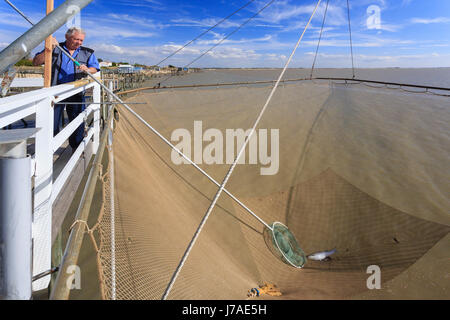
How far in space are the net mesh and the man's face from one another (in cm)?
103

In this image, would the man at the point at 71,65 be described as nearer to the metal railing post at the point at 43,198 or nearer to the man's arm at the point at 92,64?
the man's arm at the point at 92,64

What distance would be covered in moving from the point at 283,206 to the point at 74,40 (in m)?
3.22

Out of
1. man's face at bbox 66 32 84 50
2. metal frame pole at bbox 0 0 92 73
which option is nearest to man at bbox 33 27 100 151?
man's face at bbox 66 32 84 50

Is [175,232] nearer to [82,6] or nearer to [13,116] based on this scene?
[13,116]

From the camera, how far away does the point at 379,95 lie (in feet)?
38.7

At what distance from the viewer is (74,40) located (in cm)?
303

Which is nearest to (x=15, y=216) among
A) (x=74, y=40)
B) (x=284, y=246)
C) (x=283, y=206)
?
(x=284, y=246)

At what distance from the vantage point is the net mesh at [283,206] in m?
1.87

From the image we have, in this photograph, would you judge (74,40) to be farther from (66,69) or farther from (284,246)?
(284,246)

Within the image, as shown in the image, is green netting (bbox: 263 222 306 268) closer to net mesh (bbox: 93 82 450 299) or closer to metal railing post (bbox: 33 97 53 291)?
net mesh (bbox: 93 82 450 299)

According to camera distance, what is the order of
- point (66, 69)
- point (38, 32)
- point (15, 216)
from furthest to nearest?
point (66, 69) < point (38, 32) < point (15, 216)

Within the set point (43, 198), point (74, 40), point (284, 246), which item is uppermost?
point (74, 40)

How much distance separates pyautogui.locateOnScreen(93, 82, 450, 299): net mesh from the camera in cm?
187
